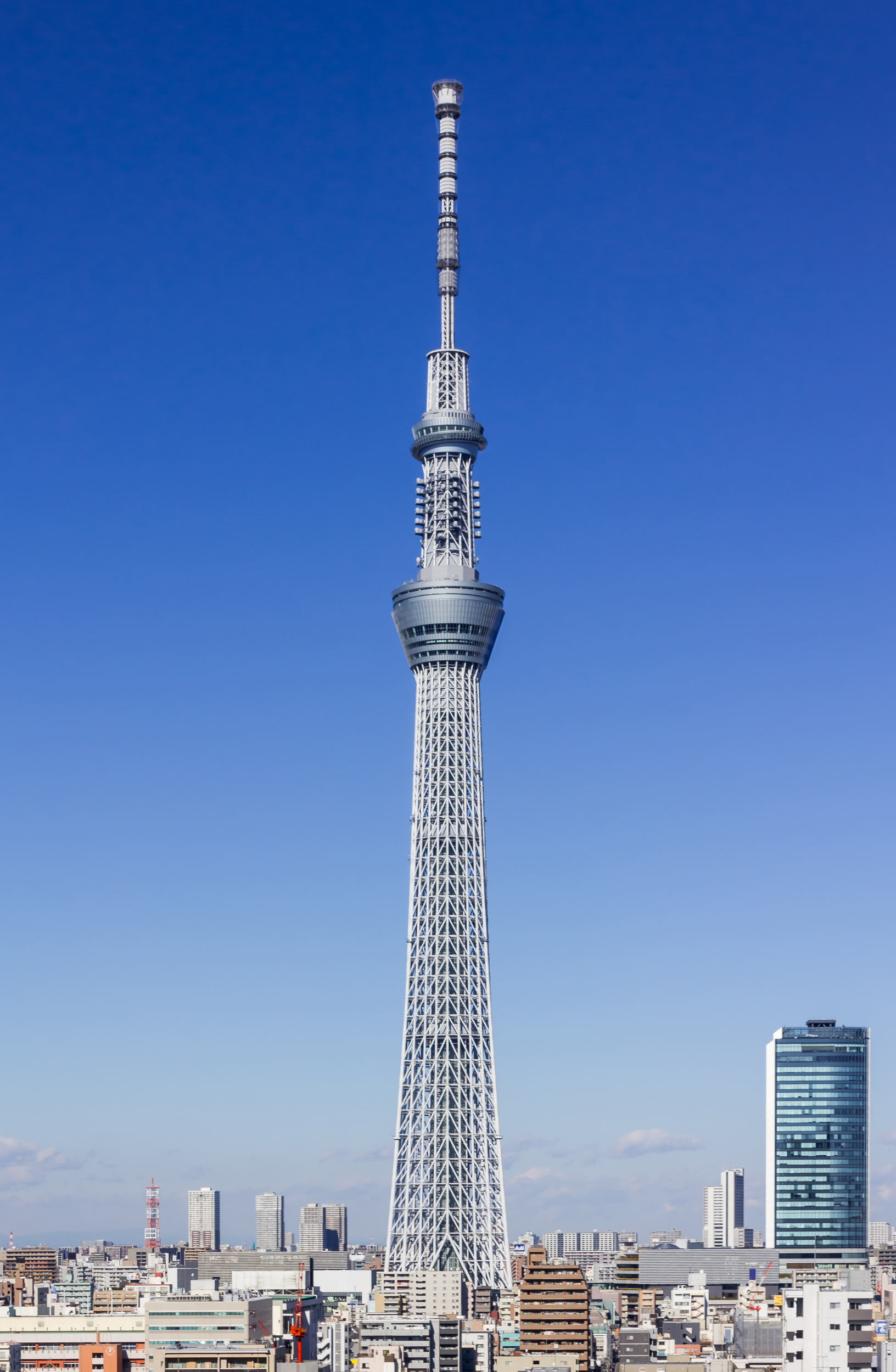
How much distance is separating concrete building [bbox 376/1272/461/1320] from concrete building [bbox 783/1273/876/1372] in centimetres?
6675

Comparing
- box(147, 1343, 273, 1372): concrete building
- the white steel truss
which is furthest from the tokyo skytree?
box(147, 1343, 273, 1372): concrete building

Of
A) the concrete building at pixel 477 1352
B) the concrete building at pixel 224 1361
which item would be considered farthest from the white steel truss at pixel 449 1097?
the concrete building at pixel 224 1361

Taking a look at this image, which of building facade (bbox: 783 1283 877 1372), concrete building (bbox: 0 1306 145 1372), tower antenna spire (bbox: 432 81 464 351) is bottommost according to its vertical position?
concrete building (bbox: 0 1306 145 1372)

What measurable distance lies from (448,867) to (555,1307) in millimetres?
29330

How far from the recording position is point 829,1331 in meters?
46.6

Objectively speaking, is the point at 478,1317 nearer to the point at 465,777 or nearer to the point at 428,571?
the point at 465,777

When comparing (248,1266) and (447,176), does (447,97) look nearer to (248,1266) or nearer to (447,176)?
(447,176)

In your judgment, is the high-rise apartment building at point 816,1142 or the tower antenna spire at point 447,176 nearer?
the tower antenna spire at point 447,176

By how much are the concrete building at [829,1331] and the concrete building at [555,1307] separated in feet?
183

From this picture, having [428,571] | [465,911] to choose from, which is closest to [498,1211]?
[465,911]

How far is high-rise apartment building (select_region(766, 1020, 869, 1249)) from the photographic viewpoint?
167375 millimetres

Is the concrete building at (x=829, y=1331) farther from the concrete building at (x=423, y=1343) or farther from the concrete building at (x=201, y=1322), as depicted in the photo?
the concrete building at (x=201, y=1322)

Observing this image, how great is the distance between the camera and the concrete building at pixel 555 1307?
100500 millimetres

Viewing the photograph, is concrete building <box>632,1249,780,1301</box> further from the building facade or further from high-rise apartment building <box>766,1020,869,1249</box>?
the building facade
